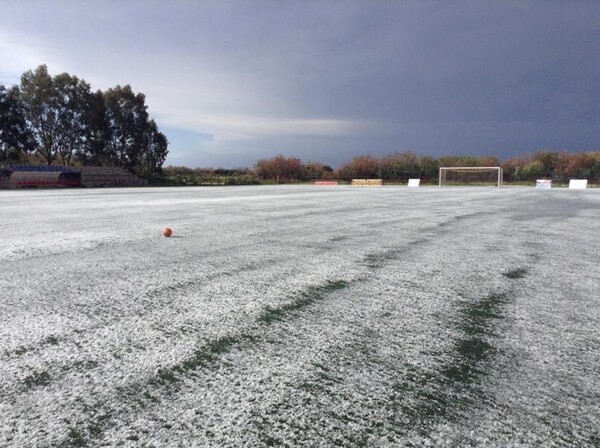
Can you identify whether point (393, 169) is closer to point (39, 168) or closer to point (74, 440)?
point (39, 168)

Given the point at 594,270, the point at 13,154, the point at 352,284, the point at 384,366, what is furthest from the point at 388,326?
the point at 13,154

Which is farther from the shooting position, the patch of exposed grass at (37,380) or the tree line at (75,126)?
the tree line at (75,126)

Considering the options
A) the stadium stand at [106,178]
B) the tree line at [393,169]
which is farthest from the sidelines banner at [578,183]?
the stadium stand at [106,178]

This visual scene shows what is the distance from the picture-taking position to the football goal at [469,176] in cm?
4094

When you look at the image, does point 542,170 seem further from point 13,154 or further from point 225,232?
point 13,154

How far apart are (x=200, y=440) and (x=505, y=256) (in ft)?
11.8

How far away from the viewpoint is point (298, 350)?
1688 mm

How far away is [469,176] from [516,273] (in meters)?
43.4

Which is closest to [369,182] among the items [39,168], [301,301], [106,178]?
[106,178]

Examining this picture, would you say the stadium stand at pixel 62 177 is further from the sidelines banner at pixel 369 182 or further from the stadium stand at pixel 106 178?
the sidelines banner at pixel 369 182

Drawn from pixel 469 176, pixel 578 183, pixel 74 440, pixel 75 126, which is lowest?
pixel 74 440

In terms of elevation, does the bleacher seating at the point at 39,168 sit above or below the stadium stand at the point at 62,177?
above

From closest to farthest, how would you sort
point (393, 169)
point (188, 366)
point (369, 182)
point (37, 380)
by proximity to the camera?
point (37, 380), point (188, 366), point (369, 182), point (393, 169)

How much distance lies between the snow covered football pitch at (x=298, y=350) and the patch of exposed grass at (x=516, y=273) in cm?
3
